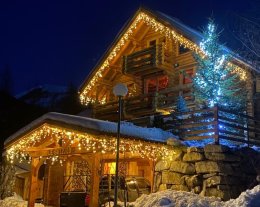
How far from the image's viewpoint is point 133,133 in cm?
1417

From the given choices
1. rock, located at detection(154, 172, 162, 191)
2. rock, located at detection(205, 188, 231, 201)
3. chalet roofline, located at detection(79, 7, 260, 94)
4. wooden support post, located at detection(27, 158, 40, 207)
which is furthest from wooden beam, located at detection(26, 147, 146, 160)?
chalet roofline, located at detection(79, 7, 260, 94)

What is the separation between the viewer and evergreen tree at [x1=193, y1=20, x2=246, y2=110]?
62.4ft

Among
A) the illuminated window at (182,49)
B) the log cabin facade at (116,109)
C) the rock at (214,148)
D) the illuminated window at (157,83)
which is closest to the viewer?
the rock at (214,148)

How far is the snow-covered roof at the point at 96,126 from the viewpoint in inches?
524

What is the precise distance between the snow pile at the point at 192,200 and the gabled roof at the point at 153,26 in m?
9.13

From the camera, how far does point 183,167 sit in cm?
1438

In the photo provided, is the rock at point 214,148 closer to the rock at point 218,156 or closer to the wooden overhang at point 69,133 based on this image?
the rock at point 218,156

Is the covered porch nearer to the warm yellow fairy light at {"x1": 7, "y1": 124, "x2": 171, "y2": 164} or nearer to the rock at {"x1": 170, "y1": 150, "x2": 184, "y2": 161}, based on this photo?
the warm yellow fairy light at {"x1": 7, "y1": 124, "x2": 171, "y2": 164}

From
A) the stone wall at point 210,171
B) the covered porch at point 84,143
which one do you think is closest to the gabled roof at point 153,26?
the stone wall at point 210,171

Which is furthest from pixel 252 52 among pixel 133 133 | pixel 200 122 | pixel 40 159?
pixel 40 159

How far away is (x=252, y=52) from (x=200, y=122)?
11.5ft

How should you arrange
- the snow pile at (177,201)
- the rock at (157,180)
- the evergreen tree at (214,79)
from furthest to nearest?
the evergreen tree at (214,79) < the rock at (157,180) < the snow pile at (177,201)

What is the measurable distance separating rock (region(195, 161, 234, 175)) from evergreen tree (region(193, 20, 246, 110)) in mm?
5311

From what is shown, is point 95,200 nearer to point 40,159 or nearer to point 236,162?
point 40,159
